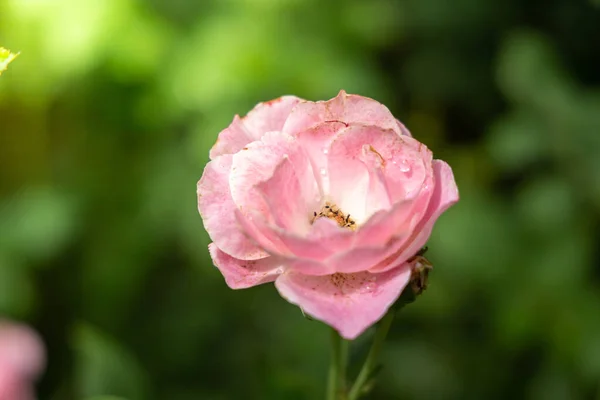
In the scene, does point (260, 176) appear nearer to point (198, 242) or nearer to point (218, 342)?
point (198, 242)

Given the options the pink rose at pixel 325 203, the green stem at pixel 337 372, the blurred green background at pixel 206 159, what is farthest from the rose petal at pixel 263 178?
the blurred green background at pixel 206 159

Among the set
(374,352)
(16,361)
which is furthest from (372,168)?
(16,361)

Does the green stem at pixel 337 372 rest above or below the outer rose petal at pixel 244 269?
below

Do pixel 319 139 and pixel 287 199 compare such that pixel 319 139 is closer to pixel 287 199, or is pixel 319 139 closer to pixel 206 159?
pixel 287 199

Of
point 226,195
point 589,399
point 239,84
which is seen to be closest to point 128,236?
point 239,84

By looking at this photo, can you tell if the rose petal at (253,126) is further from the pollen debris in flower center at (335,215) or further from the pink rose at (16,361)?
the pink rose at (16,361)

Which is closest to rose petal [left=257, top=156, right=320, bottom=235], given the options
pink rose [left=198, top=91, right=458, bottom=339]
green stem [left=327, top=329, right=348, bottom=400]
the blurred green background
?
pink rose [left=198, top=91, right=458, bottom=339]
